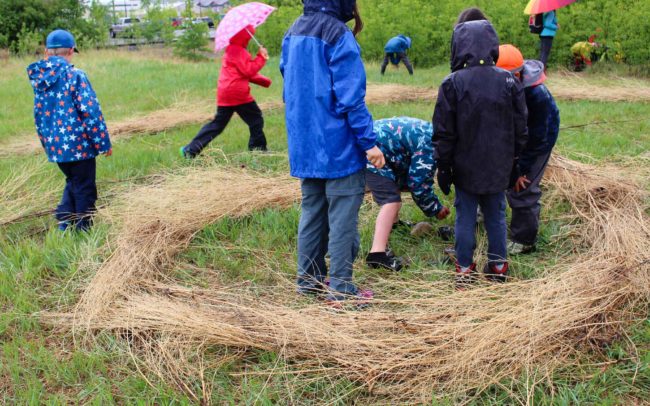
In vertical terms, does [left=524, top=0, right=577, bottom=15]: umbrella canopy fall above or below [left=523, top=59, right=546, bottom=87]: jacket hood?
above

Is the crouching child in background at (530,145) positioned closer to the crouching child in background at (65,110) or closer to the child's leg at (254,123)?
the crouching child in background at (65,110)

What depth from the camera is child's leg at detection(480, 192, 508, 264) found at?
3.59m

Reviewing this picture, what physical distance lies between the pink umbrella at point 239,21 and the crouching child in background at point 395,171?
292 cm

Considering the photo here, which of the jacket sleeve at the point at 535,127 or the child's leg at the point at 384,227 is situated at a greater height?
the jacket sleeve at the point at 535,127

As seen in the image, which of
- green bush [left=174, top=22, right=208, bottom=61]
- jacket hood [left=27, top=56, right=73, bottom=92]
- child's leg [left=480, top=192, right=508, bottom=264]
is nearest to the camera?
child's leg [left=480, top=192, right=508, bottom=264]

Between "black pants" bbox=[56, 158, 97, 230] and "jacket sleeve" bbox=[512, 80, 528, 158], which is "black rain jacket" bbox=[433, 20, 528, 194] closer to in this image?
"jacket sleeve" bbox=[512, 80, 528, 158]

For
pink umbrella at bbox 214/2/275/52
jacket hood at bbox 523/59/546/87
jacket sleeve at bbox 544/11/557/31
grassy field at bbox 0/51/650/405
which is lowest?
grassy field at bbox 0/51/650/405

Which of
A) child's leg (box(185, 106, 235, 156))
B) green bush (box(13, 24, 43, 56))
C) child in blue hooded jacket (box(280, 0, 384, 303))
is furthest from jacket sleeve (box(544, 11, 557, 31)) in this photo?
green bush (box(13, 24, 43, 56))

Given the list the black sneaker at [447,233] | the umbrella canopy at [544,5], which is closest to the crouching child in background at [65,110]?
the black sneaker at [447,233]

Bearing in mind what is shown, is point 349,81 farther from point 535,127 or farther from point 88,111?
point 88,111

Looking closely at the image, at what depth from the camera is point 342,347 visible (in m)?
2.86

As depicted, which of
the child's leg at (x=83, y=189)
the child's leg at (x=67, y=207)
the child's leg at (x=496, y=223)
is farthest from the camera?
the child's leg at (x=67, y=207)

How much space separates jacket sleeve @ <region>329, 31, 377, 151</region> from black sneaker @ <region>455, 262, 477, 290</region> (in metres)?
1.06

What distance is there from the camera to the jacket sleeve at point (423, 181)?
3871mm
